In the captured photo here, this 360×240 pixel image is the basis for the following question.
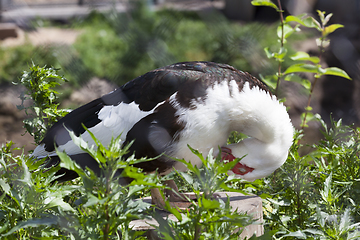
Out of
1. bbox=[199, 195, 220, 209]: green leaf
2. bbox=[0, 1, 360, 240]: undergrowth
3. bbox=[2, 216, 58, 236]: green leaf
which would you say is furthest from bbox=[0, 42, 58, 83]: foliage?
bbox=[199, 195, 220, 209]: green leaf

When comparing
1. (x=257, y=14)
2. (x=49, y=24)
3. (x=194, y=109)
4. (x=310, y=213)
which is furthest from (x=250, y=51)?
(x=49, y=24)

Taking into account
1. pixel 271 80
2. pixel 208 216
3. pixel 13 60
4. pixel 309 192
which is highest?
pixel 208 216

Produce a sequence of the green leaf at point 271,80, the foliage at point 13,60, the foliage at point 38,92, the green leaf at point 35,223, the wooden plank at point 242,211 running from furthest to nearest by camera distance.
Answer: the foliage at point 13,60 < the green leaf at point 271,80 < the foliage at point 38,92 < the wooden plank at point 242,211 < the green leaf at point 35,223

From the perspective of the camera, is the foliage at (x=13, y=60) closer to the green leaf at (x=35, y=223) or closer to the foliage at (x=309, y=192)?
the foliage at (x=309, y=192)

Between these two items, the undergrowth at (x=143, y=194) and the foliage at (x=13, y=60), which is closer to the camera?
the undergrowth at (x=143, y=194)

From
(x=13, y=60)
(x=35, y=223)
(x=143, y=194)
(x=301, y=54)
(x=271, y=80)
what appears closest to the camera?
(x=35, y=223)

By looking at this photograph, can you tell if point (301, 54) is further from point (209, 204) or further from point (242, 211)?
point (209, 204)

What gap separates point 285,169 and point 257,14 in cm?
172

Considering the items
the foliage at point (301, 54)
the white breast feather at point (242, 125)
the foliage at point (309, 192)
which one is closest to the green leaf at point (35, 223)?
the white breast feather at point (242, 125)

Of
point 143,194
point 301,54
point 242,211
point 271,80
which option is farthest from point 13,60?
point 242,211

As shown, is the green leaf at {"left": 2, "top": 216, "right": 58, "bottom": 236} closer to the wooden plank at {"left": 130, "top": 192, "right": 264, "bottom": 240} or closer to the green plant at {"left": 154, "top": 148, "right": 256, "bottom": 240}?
the green plant at {"left": 154, "top": 148, "right": 256, "bottom": 240}

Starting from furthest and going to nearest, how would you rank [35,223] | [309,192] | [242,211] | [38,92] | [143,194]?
1. [143,194]
2. [38,92]
3. [309,192]
4. [242,211]
5. [35,223]

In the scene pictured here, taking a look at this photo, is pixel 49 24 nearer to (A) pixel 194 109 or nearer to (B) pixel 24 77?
(B) pixel 24 77

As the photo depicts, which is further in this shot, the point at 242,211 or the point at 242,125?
the point at 242,125
